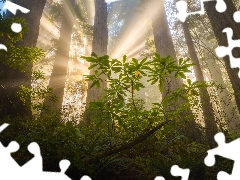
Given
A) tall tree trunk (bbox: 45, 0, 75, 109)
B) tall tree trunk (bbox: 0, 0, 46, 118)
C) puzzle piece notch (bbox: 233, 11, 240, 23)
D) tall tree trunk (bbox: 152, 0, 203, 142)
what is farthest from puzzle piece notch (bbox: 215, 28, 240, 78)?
tall tree trunk (bbox: 45, 0, 75, 109)

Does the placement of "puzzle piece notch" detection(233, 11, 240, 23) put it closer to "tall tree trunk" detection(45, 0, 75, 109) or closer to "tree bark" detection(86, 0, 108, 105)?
"tree bark" detection(86, 0, 108, 105)

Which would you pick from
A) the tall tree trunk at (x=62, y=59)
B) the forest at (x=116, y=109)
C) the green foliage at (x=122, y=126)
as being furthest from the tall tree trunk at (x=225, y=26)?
the tall tree trunk at (x=62, y=59)

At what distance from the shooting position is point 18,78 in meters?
4.91

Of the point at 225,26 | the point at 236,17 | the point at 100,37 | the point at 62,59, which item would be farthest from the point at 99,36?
the point at 236,17

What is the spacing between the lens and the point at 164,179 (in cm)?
249

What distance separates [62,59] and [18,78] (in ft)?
22.0

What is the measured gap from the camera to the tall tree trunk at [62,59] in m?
10.6

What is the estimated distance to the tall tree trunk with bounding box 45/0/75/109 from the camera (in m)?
10.6

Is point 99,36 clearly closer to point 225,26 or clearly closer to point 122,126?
point 225,26

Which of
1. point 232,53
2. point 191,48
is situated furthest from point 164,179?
point 191,48

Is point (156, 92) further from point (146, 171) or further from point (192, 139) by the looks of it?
point (146, 171)

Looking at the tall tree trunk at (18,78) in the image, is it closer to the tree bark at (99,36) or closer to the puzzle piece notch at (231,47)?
the tree bark at (99,36)

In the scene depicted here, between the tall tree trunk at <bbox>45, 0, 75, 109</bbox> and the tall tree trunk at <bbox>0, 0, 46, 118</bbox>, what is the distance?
16.2ft

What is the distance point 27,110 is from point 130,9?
23.2m
